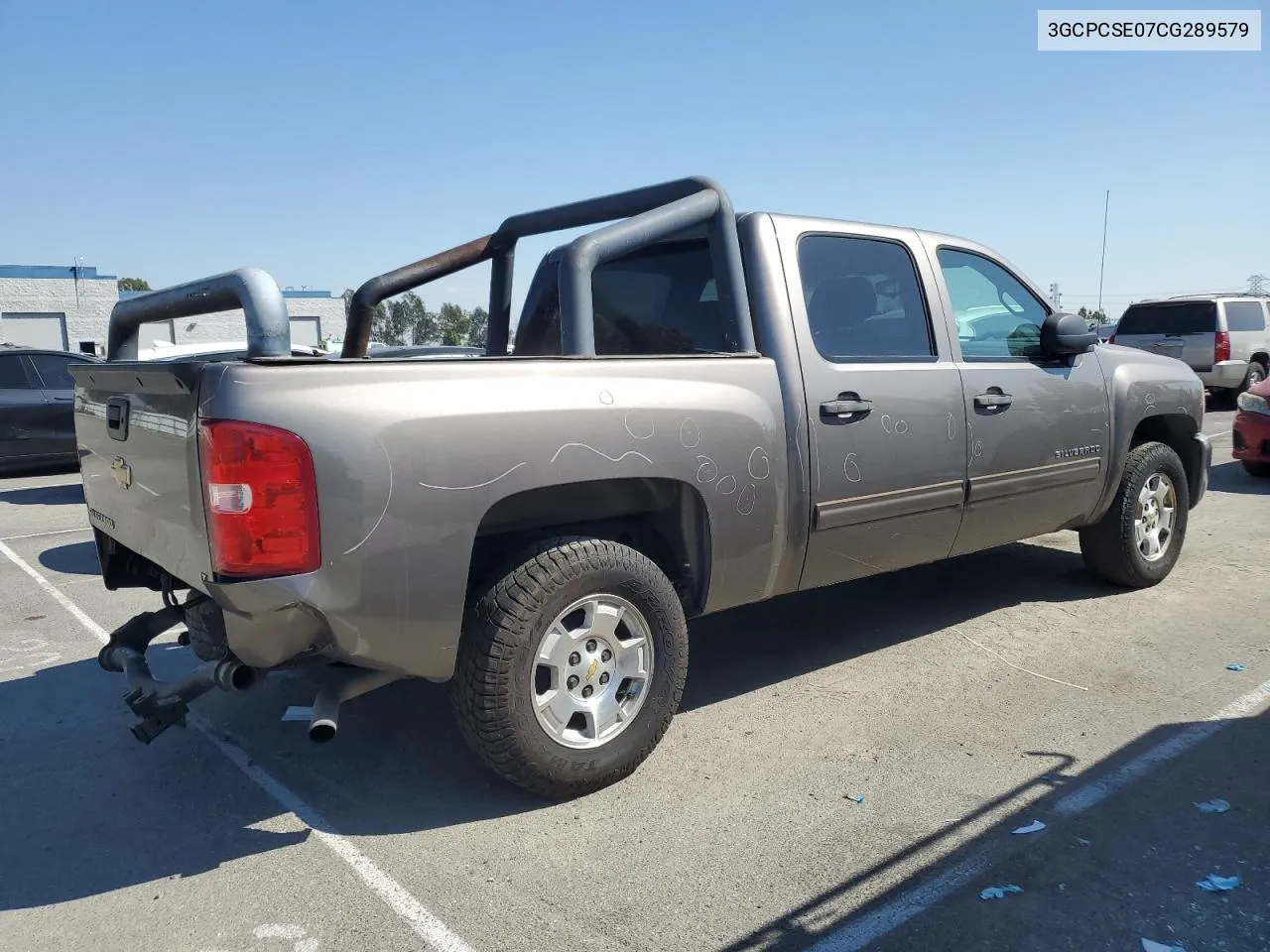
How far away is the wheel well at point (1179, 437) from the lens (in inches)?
222

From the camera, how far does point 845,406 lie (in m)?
3.80

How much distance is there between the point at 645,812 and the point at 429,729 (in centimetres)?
108

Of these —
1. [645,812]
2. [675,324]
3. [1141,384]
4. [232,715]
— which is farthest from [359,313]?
[1141,384]

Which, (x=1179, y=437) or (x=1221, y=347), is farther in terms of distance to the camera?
(x=1221, y=347)

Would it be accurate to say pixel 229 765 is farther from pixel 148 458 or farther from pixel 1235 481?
pixel 1235 481

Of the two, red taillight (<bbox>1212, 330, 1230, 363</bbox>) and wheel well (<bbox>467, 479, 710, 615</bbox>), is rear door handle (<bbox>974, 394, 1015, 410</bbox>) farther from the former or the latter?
red taillight (<bbox>1212, 330, 1230, 363</bbox>)

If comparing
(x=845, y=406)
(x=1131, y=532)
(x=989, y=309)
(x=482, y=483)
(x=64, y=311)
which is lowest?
(x=1131, y=532)

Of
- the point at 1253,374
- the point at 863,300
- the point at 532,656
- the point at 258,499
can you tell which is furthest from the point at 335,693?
the point at 1253,374

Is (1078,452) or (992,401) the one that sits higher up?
(992,401)

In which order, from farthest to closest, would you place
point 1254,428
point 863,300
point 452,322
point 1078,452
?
point 452,322, point 1254,428, point 1078,452, point 863,300

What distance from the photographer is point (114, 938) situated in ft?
8.25

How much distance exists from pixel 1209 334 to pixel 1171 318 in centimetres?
66

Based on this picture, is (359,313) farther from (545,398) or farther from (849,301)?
(849,301)

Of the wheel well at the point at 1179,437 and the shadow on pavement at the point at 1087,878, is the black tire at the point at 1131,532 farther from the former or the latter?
the shadow on pavement at the point at 1087,878
